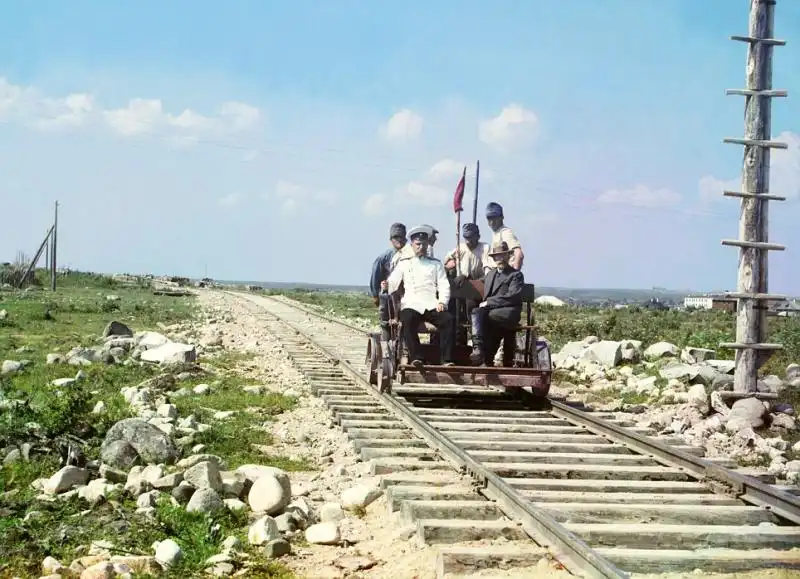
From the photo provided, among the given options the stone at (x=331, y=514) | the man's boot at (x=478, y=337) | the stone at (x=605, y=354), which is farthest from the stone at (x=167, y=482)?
the stone at (x=605, y=354)

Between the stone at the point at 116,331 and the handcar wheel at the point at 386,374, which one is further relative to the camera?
the stone at the point at 116,331

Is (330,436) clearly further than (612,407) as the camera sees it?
No

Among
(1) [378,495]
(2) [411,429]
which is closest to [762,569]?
(1) [378,495]

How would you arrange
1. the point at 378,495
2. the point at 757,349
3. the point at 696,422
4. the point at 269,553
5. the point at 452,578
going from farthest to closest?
the point at 757,349 → the point at 696,422 → the point at 378,495 → the point at 269,553 → the point at 452,578

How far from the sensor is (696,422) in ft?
33.7

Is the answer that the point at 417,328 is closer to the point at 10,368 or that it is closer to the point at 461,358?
the point at 461,358

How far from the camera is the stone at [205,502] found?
5824mm

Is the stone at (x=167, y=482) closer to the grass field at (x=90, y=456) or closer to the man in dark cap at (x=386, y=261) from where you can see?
the grass field at (x=90, y=456)

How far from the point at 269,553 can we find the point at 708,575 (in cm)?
240

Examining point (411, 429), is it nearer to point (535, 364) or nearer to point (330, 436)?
point (330, 436)

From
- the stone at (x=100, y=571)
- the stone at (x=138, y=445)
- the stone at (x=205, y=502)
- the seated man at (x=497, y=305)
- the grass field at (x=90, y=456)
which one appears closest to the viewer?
the stone at (x=100, y=571)

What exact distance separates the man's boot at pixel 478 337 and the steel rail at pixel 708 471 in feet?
5.12

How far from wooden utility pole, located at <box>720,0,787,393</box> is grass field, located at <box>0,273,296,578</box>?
556 centimetres

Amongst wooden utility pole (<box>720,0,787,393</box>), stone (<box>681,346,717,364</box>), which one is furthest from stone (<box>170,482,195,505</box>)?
stone (<box>681,346,717,364</box>)
